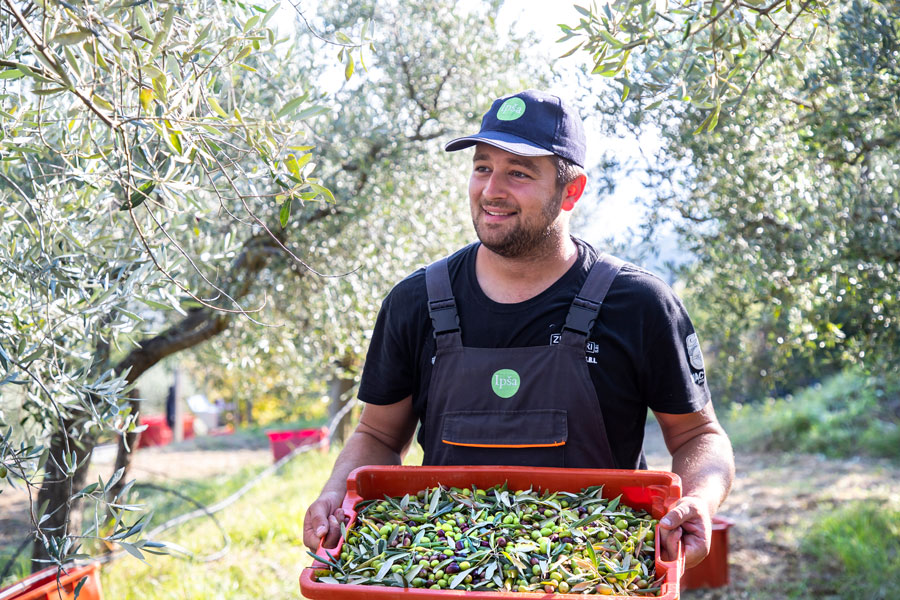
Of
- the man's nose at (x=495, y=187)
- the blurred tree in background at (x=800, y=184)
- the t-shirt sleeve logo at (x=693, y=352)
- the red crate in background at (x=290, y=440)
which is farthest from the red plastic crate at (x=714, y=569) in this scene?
the red crate in background at (x=290, y=440)

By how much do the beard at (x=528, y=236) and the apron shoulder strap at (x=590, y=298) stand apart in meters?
0.18

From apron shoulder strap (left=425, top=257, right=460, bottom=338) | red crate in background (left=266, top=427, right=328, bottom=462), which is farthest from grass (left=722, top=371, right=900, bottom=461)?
apron shoulder strap (left=425, top=257, right=460, bottom=338)

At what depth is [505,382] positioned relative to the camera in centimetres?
242

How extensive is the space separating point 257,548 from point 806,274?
3842 mm

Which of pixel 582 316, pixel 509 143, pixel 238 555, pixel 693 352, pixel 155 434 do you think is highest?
pixel 509 143

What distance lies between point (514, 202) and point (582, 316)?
422mm

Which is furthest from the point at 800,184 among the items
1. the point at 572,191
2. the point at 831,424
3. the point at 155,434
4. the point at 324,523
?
the point at 155,434

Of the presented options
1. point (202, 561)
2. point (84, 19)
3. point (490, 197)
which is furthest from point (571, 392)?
point (202, 561)

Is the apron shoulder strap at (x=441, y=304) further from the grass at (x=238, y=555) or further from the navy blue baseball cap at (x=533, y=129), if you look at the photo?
the grass at (x=238, y=555)

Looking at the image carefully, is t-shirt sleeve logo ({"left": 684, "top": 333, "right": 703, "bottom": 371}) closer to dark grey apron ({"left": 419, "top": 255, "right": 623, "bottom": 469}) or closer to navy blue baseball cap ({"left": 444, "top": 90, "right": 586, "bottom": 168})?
dark grey apron ({"left": 419, "top": 255, "right": 623, "bottom": 469})

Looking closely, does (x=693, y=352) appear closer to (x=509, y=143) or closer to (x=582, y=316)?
(x=582, y=316)

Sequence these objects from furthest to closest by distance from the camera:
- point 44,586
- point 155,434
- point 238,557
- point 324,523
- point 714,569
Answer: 1. point 155,434
2. point 238,557
3. point 714,569
4. point 44,586
5. point 324,523

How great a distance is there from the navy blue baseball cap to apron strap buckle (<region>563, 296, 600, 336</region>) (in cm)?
49

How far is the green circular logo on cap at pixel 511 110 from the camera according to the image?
102 inches
